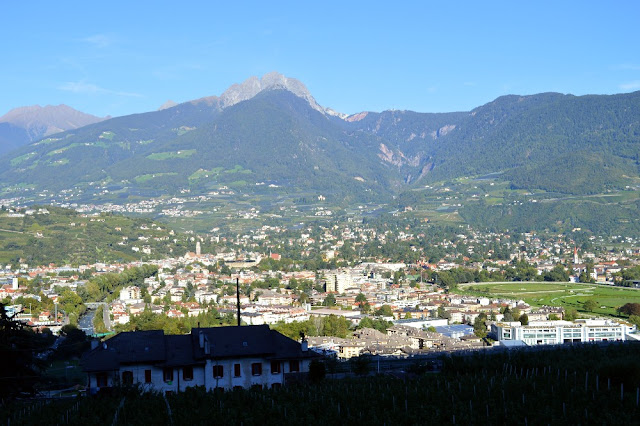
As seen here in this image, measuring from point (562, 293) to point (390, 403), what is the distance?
7119 cm

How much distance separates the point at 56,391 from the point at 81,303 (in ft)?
142

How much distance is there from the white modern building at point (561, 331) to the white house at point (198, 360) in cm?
3477

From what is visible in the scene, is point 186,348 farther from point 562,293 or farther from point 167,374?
point 562,293

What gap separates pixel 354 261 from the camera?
127 m

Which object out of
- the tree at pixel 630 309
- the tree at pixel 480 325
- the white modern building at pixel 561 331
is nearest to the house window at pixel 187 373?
the white modern building at pixel 561 331

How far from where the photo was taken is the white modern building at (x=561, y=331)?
55.4 meters

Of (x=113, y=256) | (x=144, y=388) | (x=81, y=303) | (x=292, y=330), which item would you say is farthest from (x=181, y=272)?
(x=144, y=388)

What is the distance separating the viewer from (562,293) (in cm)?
8850

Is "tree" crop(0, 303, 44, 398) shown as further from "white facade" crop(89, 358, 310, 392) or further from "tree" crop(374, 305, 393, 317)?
"tree" crop(374, 305, 393, 317)

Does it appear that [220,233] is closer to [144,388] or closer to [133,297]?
[133,297]

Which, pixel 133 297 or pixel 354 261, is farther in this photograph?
pixel 354 261

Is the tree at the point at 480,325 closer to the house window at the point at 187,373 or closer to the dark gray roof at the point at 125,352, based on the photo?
the house window at the point at 187,373

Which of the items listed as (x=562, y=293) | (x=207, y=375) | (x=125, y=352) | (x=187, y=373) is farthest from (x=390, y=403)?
(x=562, y=293)

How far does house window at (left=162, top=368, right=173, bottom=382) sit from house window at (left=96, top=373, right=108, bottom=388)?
154 cm
